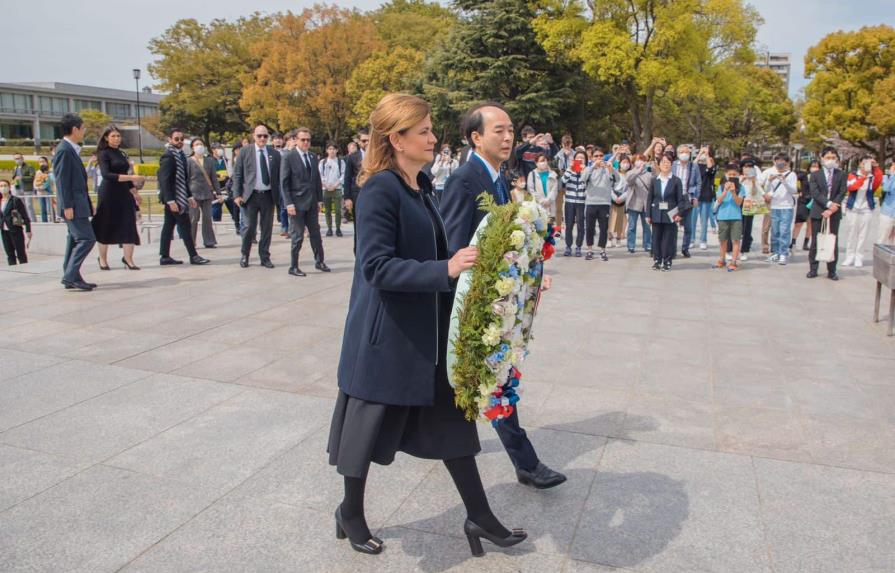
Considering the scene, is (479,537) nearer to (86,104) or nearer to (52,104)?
(52,104)

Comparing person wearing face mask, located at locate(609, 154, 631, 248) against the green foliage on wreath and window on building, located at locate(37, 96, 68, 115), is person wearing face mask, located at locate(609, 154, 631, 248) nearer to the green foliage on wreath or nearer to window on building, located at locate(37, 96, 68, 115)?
the green foliage on wreath

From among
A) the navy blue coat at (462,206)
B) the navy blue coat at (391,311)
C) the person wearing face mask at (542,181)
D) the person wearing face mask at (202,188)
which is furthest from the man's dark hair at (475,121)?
the person wearing face mask at (202,188)

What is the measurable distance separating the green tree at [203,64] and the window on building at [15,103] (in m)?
45.6

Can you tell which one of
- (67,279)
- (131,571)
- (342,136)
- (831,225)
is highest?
(342,136)

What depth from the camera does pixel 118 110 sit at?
10531cm

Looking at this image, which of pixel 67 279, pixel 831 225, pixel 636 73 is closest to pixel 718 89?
pixel 636 73

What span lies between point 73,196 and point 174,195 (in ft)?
6.93

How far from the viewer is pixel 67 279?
8406 mm

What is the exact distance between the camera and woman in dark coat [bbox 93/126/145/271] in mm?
9086

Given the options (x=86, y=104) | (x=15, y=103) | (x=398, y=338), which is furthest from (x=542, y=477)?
(x=86, y=104)

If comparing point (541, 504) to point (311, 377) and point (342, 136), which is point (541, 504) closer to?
point (311, 377)

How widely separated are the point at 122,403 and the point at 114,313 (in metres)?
2.92

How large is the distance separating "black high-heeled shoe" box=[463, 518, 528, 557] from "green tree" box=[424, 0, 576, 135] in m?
32.8

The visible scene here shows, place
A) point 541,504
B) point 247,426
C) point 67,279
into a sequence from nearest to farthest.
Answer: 1. point 541,504
2. point 247,426
3. point 67,279
